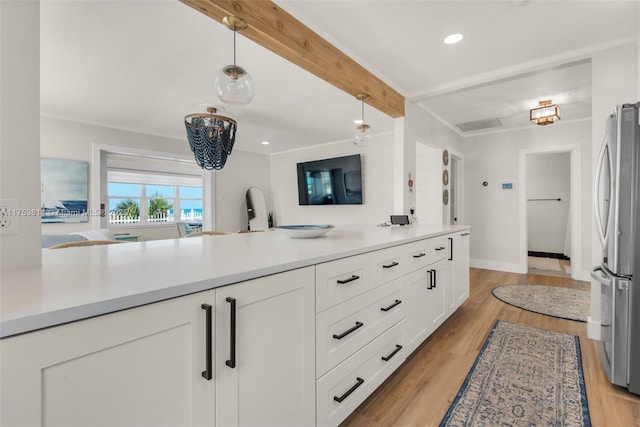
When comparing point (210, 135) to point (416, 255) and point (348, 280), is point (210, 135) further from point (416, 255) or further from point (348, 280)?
point (348, 280)

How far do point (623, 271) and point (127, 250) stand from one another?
2.71 m

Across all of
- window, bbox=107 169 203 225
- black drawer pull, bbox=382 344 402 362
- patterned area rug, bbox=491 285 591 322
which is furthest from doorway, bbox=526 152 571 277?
window, bbox=107 169 203 225

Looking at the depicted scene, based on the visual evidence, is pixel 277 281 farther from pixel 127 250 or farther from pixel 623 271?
pixel 623 271

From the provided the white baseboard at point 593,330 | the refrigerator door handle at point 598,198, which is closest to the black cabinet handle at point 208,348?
the refrigerator door handle at point 598,198

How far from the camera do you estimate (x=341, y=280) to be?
1.32 meters

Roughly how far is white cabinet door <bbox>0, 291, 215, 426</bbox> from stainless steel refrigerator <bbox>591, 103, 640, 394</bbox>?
224 centimetres

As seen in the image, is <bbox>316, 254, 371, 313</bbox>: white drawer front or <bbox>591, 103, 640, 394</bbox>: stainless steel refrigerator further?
<bbox>591, 103, 640, 394</bbox>: stainless steel refrigerator

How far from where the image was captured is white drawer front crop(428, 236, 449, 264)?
226cm

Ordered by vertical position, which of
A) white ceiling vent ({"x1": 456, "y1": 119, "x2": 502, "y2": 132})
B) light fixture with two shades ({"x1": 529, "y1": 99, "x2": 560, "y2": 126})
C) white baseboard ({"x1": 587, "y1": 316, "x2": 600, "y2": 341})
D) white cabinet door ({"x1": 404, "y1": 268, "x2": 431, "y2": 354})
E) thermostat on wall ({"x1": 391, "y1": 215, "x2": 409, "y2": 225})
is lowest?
white baseboard ({"x1": 587, "y1": 316, "x2": 600, "y2": 341})

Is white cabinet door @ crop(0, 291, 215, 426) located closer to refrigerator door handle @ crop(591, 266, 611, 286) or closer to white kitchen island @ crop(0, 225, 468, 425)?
white kitchen island @ crop(0, 225, 468, 425)

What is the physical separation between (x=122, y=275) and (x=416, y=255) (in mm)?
1695

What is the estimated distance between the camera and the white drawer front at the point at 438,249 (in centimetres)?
226

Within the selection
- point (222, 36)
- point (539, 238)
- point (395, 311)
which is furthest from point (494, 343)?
point (539, 238)

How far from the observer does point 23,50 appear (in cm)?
97
